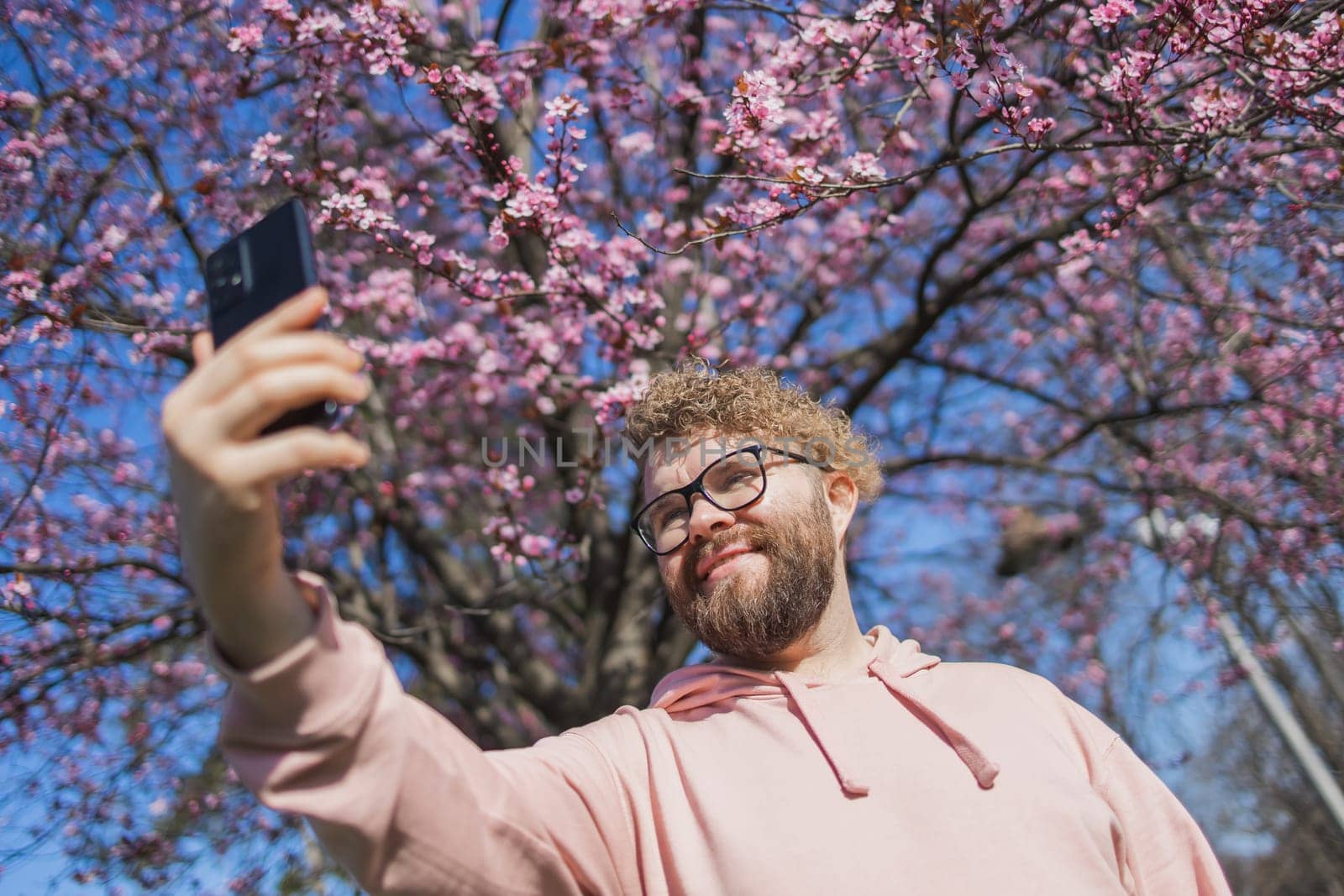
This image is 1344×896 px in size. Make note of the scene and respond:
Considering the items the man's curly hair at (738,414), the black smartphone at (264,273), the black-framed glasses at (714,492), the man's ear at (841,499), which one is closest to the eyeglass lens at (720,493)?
the black-framed glasses at (714,492)

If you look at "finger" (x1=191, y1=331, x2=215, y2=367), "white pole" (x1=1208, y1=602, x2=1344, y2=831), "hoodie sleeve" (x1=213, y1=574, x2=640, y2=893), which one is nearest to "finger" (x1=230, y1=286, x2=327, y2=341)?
"finger" (x1=191, y1=331, x2=215, y2=367)

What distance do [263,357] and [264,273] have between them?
0.21 metres

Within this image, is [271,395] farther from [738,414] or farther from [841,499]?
[841,499]

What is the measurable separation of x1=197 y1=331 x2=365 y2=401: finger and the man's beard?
3.72 feet

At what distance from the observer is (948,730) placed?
1.89m

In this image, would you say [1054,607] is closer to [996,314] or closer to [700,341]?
[996,314]

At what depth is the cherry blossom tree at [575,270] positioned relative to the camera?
3.45 metres

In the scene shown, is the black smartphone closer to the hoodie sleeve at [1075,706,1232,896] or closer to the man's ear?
the man's ear

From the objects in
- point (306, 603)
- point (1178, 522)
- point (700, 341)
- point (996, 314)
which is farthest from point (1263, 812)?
point (306, 603)

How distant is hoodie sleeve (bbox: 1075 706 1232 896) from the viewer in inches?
75.2

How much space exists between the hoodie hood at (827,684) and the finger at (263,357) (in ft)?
3.92

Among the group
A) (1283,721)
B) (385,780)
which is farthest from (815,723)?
(1283,721)

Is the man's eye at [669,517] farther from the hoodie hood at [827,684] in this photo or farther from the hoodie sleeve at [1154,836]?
the hoodie sleeve at [1154,836]

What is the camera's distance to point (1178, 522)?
6.44m
